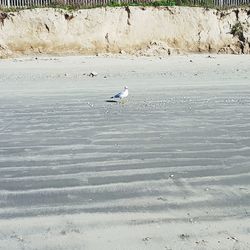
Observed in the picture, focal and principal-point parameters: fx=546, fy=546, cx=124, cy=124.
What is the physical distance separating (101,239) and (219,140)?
11.4 feet

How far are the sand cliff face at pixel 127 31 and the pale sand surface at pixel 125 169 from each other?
864cm

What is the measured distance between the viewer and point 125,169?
19.1 feet

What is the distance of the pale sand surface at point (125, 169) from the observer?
13.7ft

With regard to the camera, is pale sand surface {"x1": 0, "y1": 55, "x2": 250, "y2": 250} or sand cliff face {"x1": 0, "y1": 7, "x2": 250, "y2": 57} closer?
pale sand surface {"x1": 0, "y1": 55, "x2": 250, "y2": 250}

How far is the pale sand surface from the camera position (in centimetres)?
418

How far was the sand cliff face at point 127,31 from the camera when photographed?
68.3 ft

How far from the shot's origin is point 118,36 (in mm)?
21531

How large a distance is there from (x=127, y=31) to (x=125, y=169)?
1647 cm

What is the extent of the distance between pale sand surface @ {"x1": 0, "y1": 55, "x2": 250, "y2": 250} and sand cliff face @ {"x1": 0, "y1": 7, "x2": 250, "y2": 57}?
28.4ft

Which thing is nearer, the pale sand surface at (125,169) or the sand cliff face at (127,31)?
the pale sand surface at (125,169)

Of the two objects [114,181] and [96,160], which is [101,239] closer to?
[114,181]

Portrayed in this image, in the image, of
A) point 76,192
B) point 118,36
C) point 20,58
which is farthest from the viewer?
point 118,36

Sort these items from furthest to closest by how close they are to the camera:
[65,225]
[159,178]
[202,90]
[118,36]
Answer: [118,36] → [202,90] → [159,178] → [65,225]

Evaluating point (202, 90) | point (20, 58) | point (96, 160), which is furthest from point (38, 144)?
point (20, 58)
